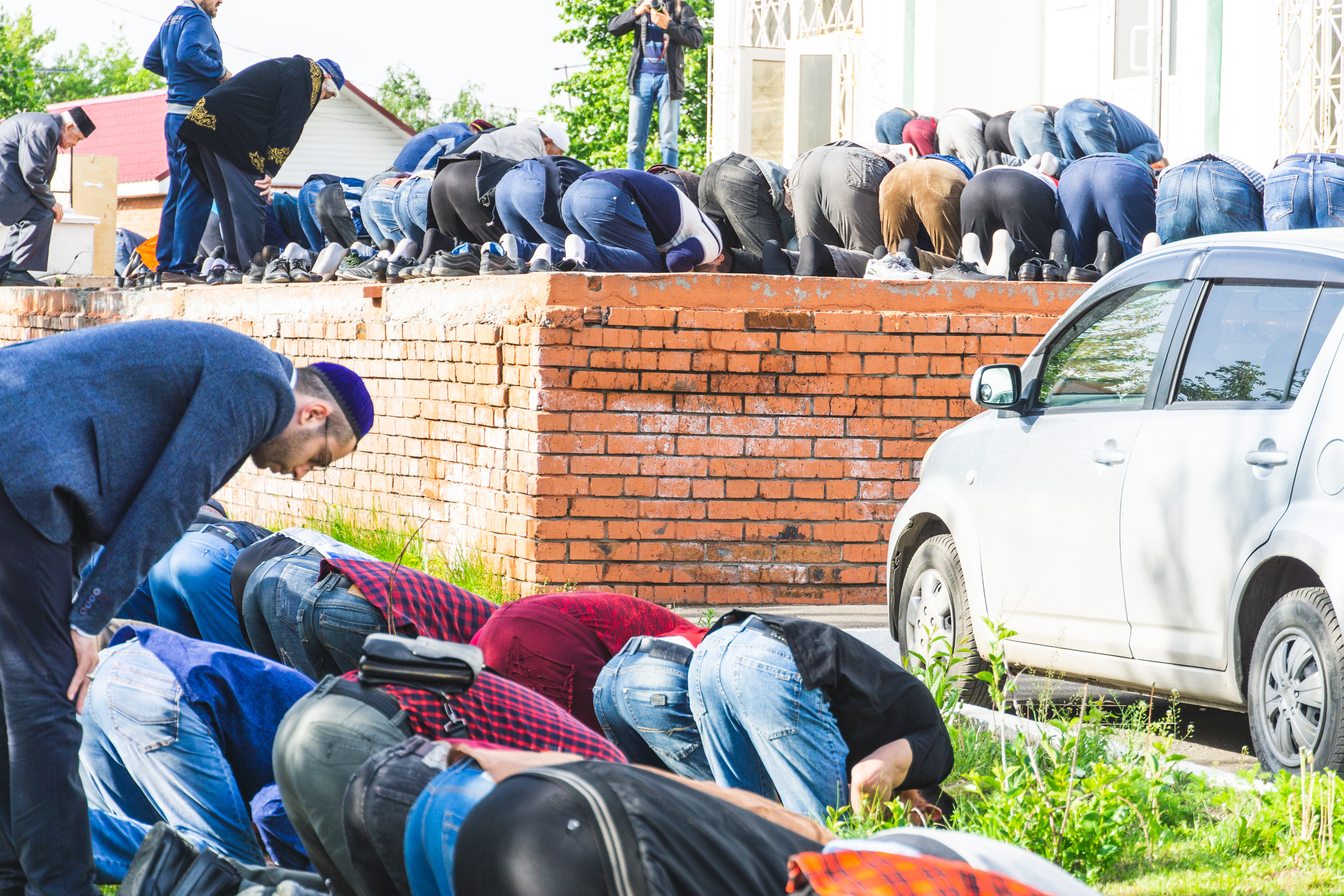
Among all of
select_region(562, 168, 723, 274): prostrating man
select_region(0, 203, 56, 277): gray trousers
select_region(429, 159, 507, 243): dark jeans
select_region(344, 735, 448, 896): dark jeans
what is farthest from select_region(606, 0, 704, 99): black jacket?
select_region(344, 735, 448, 896): dark jeans

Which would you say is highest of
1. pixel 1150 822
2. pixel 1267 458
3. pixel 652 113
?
pixel 652 113

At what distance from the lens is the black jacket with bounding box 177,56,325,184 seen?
10039 mm

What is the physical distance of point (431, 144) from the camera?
1201cm

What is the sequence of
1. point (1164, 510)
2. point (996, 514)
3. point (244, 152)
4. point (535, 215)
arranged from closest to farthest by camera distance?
point (1164, 510) < point (996, 514) < point (535, 215) < point (244, 152)

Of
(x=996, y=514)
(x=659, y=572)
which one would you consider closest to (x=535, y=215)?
(x=659, y=572)

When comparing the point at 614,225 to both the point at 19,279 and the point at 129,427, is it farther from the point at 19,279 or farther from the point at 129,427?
the point at 19,279

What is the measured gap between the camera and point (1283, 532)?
158 inches

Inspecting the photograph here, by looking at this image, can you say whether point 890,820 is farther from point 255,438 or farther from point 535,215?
point 535,215

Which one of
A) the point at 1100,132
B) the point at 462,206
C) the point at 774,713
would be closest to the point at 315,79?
the point at 462,206

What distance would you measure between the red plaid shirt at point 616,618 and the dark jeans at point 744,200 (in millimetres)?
6072

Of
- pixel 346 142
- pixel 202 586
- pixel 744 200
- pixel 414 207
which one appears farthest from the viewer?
pixel 346 142

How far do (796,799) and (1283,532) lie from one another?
1.64 meters

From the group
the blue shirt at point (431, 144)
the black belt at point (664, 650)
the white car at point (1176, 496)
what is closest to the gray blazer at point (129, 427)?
the black belt at point (664, 650)

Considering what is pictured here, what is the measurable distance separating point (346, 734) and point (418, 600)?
3.82ft
